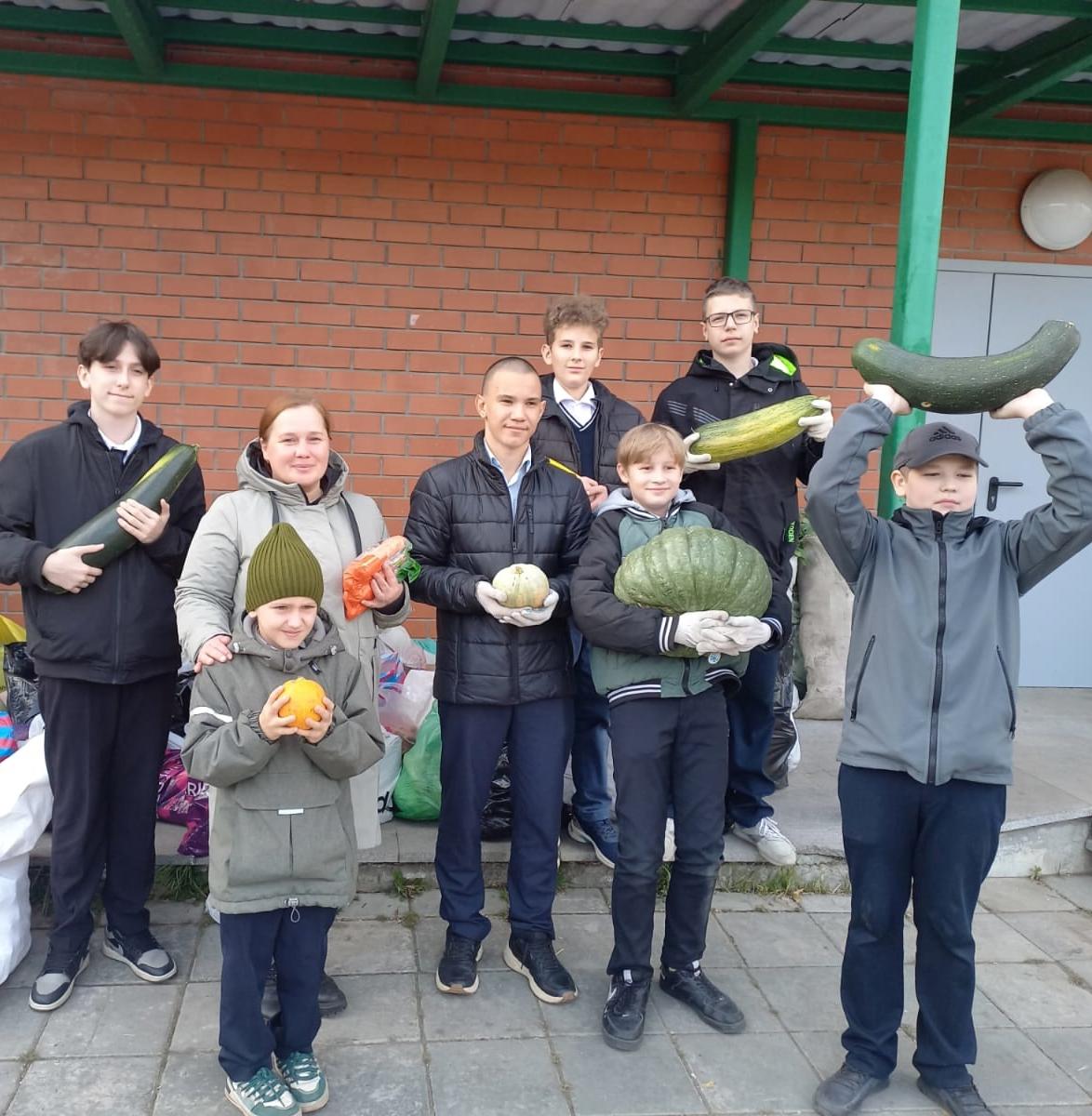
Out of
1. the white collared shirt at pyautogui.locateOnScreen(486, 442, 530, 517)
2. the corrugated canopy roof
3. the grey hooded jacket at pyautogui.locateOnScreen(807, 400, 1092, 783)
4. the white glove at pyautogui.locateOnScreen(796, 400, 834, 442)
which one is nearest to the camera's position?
the grey hooded jacket at pyautogui.locateOnScreen(807, 400, 1092, 783)

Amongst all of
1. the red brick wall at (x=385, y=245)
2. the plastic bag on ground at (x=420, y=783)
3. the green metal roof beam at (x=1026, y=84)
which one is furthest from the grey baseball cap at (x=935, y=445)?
the green metal roof beam at (x=1026, y=84)

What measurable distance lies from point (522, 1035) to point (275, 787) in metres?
1.18

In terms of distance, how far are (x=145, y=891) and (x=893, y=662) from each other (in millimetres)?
2510

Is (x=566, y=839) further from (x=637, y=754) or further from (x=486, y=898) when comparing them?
(x=637, y=754)

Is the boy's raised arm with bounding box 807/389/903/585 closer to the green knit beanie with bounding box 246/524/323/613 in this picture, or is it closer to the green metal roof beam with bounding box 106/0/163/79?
the green knit beanie with bounding box 246/524/323/613

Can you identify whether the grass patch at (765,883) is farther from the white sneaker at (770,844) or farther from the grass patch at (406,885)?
the grass patch at (406,885)

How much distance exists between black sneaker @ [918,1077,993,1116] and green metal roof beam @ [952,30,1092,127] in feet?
15.4

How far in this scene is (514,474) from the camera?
344cm

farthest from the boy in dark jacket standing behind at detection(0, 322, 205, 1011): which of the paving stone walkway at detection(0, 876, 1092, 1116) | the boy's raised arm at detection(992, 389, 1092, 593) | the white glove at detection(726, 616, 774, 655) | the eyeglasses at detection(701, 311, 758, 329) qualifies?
the boy's raised arm at detection(992, 389, 1092, 593)

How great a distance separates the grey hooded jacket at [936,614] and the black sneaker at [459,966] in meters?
1.42

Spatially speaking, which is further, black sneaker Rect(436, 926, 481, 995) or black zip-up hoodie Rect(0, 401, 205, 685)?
black sneaker Rect(436, 926, 481, 995)

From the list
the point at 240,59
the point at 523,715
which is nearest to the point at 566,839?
the point at 523,715

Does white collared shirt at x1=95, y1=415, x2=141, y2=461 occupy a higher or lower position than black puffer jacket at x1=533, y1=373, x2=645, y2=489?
lower

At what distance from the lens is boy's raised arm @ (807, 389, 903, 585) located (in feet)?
9.27
